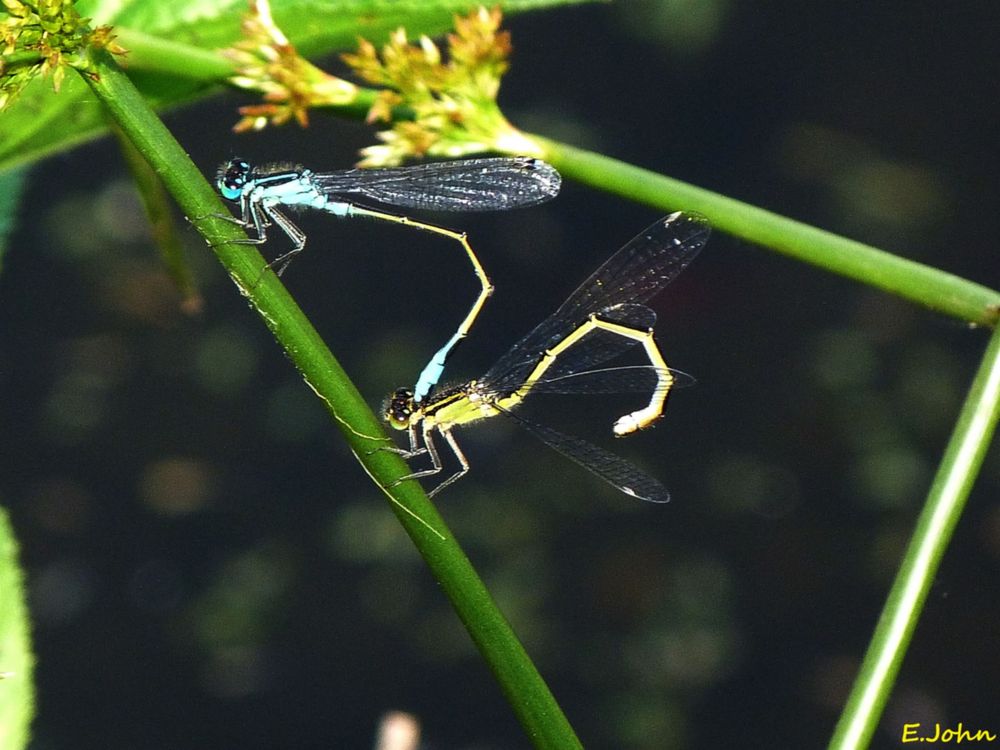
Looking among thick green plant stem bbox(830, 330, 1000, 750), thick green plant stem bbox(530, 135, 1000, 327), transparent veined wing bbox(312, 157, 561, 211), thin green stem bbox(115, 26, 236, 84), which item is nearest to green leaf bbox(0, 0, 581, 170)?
thin green stem bbox(115, 26, 236, 84)

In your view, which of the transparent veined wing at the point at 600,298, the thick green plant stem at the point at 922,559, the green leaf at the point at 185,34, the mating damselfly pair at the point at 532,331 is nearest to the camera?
the thick green plant stem at the point at 922,559

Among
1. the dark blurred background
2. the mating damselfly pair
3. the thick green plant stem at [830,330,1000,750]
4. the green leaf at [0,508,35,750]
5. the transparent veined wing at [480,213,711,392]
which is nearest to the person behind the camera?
the green leaf at [0,508,35,750]

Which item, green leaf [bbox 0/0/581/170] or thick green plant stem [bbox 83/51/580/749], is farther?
green leaf [bbox 0/0/581/170]

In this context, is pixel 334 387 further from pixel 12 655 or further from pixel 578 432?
pixel 578 432

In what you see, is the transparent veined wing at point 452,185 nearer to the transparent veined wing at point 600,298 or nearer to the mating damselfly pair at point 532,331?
the mating damselfly pair at point 532,331

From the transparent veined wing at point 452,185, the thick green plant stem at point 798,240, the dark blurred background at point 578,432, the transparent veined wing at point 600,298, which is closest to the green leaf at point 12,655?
the thick green plant stem at point 798,240

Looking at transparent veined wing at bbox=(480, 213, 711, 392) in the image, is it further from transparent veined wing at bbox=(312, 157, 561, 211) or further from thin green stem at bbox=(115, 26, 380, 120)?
thin green stem at bbox=(115, 26, 380, 120)
